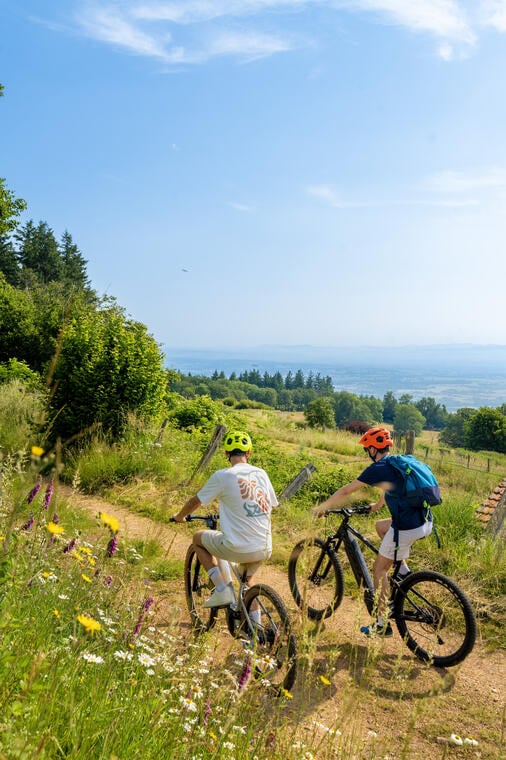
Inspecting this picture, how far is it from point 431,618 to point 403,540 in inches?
28.5

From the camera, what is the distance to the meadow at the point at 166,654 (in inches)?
77.4

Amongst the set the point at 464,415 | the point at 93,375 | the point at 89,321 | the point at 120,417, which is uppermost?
the point at 89,321

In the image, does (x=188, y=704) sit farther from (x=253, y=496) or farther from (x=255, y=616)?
(x=253, y=496)

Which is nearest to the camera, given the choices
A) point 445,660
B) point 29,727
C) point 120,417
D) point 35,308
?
point 29,727

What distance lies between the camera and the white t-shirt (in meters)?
4.38

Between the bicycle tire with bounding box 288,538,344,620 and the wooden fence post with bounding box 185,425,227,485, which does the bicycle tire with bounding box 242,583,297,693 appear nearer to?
the bicycle tire with bounding box 288,538,344,620

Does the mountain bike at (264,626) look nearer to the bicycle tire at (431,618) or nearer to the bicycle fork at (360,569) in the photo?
the bicycle fork at (360,569)

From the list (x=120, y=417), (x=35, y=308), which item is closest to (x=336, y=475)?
(x=120, y=417)

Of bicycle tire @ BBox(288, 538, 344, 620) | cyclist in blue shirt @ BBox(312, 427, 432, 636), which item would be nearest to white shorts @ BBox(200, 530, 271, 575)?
cyclist in blue shirt @ BBox(312, 427, 432, 636)

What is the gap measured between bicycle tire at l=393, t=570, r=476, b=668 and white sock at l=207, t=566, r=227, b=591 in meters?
1.70

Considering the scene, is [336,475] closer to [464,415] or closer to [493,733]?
[493,733]

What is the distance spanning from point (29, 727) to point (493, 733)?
12.7ft

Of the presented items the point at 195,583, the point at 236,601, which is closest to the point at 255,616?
the point at 236,601

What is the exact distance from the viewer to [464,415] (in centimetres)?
11294
